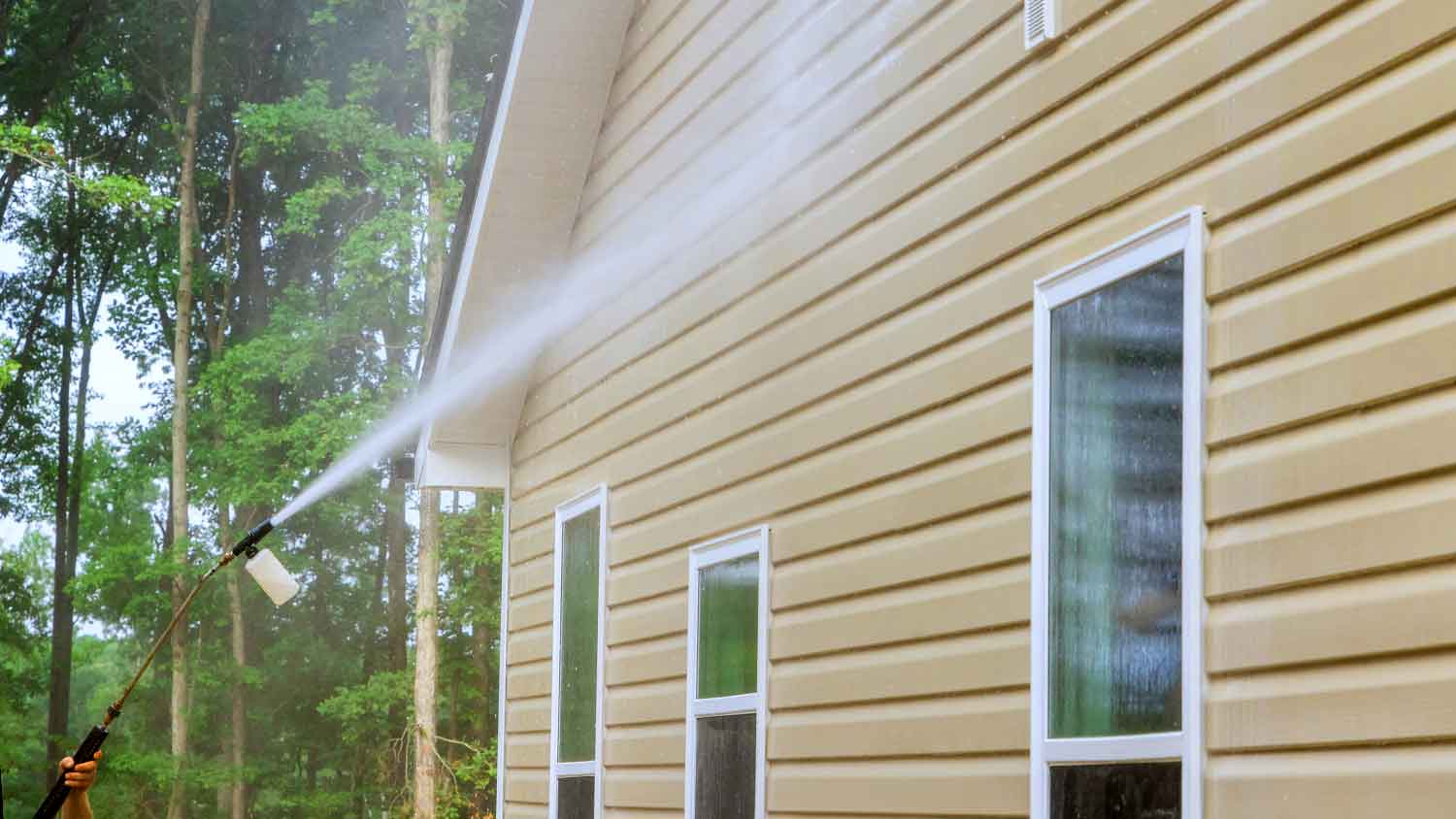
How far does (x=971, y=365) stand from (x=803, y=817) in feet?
6.15

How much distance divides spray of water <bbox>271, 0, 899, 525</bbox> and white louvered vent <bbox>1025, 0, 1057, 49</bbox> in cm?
98

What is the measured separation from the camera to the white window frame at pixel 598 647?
8.39 meters

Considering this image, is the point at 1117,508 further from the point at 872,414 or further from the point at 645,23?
the point at 645,23

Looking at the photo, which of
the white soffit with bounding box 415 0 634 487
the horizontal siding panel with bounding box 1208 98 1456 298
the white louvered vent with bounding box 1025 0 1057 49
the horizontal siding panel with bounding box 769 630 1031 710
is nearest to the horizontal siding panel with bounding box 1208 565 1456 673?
the horizontal siding panel with bounding box 1208 98 1456 298

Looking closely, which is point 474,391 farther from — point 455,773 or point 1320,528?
point 455,773

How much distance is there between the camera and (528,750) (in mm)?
9617

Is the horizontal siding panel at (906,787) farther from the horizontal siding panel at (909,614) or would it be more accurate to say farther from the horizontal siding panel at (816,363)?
the horizontal siding panel at (816,363)

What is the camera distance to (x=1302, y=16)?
4.04m

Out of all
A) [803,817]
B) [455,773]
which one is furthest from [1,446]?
[803,817]

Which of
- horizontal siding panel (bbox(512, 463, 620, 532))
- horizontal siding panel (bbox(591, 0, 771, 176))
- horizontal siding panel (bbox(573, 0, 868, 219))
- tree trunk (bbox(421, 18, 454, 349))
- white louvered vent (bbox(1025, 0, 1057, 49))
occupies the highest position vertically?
tree trunk (bbox(421, 18, 454, 349))

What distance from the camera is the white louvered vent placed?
198 inches

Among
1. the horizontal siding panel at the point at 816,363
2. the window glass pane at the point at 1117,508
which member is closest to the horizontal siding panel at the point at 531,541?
the horizontal siding panel at the point at 816,363

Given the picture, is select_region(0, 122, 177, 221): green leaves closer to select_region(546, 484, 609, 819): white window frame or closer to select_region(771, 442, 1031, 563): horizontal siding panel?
select_region(546, 484, 609, 819): white window frame

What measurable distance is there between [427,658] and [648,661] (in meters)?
16.6
